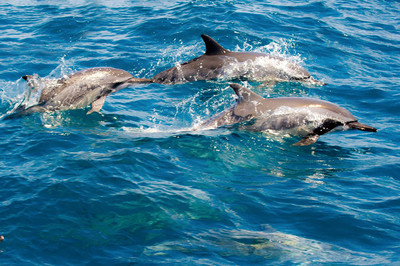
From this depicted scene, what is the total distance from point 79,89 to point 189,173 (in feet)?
15.5

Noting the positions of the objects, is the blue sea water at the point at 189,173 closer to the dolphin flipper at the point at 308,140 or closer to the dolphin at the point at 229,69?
the dolphin flipper at the point at 308,140

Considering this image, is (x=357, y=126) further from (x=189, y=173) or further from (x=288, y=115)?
(x=189, y=173)

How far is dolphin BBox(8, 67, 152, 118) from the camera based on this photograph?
1202 cm

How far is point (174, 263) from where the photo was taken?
623cm

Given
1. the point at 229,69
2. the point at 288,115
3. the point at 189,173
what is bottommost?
the point at 189,173

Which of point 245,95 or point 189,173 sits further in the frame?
point 245,95

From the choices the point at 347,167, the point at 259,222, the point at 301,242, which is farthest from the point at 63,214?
the point at 347,167

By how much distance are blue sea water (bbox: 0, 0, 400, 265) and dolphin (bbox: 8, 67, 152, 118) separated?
31cm

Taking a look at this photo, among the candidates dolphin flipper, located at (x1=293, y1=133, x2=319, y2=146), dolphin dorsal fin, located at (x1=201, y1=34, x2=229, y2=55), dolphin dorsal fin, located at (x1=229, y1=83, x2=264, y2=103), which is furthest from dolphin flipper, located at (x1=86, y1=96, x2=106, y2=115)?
dolphin flipper, located at (x1=293, y1=133, x2=319, y2=146)

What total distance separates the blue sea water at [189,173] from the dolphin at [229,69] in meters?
0.35

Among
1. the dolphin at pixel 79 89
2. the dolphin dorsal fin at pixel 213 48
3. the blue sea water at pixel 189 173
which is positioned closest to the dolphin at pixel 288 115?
the blue sea water at pixel 189 173


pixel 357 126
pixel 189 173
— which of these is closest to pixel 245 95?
pixel 357 126

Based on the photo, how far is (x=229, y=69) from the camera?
14539 millimetres

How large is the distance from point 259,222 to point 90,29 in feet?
50.9
